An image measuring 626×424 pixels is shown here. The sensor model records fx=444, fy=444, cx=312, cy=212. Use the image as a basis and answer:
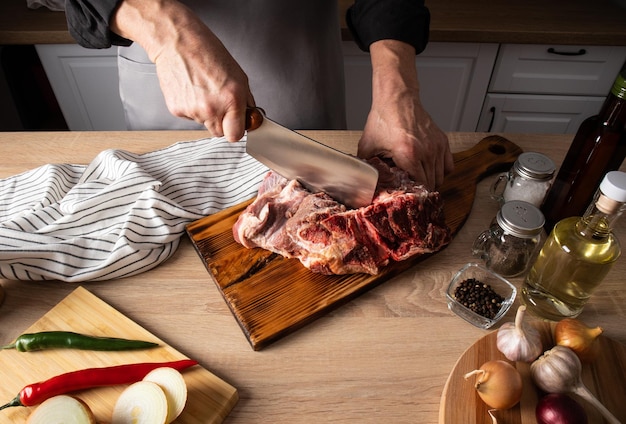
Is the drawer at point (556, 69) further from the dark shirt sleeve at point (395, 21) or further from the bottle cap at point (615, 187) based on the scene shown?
the bottle cap at point (615, 187)

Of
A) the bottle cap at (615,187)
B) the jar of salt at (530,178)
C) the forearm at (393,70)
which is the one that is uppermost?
the bottle cap at (615,187)

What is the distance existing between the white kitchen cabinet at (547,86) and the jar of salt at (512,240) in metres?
1.71

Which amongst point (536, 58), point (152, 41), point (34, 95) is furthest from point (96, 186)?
point (536, 58)

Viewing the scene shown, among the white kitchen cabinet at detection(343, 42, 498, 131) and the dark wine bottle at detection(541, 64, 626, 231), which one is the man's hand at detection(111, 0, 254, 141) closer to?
the dark wine bottle at detection(541, 64, 626, 231)

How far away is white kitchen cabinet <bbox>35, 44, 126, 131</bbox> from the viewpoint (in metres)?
2.56

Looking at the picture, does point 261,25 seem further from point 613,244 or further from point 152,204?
point 613,244

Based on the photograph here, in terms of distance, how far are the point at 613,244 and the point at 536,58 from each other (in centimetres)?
195

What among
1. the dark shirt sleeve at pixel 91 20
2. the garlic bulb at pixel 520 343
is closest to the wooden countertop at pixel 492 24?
the dark shirt sleeve at pixel 91 20

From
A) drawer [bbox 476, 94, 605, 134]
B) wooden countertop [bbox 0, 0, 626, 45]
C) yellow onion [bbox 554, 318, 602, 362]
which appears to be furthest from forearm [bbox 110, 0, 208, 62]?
drawer [bbox 476, 94, 605, 134]

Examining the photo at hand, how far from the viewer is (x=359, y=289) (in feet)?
4.02

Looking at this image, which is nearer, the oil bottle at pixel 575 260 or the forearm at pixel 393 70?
the oil bottle at pixel 575 260

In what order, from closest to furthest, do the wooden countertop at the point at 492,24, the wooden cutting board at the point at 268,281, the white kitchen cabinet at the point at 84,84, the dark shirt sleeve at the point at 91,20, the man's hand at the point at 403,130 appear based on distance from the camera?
1. the wooden cutting board at the point at 268,281
2. the dark shirt sleeve at the point at 91,20
3. the man's hand at the point at 403,130
4. the wooden countertop at the point at 492,24
5. the white kitchen cabinet at the point at 84,84

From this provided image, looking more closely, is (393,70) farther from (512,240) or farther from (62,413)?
(62,413)

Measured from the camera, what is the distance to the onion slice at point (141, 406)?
2.90 ft
